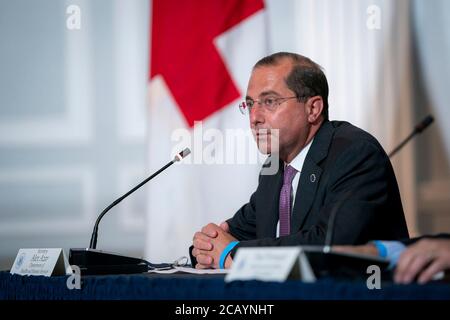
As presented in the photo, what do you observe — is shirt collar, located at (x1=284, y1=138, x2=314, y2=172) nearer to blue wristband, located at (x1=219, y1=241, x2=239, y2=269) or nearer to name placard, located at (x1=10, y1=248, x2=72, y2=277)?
blue wristband, located at (x1=219, y1=241, x2=239, y2=269)

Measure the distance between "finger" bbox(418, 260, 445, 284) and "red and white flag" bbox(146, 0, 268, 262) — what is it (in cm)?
236

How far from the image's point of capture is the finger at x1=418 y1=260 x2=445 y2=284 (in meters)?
1.31

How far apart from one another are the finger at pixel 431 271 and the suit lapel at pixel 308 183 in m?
1.03

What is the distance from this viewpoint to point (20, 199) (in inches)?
160

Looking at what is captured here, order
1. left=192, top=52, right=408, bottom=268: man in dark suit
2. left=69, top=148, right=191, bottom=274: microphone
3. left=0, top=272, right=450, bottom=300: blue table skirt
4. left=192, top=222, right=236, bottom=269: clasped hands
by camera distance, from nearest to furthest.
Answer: left=0, top=272, right=450, bottom=300: blue table skirt → left=69, top=148, right=191, bottom=274: microphone → left=192, top=52, right=408, bottom=268: man in dark suit → left=192, top=222, right=236, bottom=269: clasped hands

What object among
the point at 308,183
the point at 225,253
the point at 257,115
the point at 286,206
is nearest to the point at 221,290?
the point at 225,253

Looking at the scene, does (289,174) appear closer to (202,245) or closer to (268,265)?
(202,245)

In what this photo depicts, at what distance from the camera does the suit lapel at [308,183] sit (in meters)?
2.38

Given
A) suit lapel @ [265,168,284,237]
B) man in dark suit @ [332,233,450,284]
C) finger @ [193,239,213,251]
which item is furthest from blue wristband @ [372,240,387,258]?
suit lapel @ [265,168,284,237]

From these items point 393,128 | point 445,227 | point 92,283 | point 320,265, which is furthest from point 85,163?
point 320,265

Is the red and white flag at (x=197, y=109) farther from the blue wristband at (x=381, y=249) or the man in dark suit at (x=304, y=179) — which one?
the blue wristband at (x=381, y=249)

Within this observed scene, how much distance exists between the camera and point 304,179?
243 cm

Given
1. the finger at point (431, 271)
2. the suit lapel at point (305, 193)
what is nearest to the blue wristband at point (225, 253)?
the suit lapel at point (305, 193)
